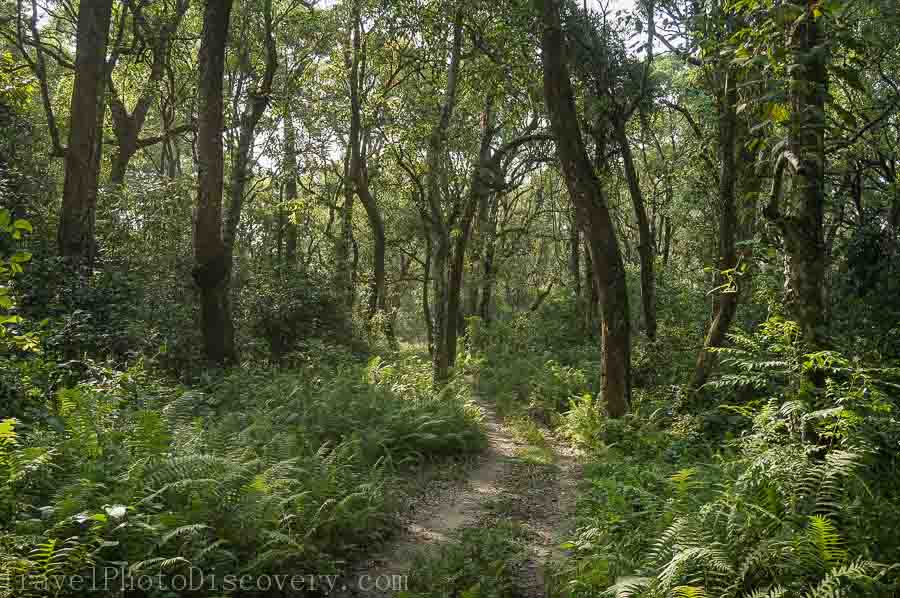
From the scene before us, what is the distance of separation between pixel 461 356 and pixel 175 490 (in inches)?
643

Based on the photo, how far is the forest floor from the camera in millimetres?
5801

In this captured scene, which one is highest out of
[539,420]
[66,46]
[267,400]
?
[66,46]

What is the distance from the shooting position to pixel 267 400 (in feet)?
30.7

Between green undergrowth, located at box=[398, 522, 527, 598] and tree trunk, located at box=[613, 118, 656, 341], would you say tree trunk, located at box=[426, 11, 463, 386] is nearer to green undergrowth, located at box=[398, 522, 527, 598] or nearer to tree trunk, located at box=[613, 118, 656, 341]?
tree trunk, located at box=[613, 118, 656, 341]

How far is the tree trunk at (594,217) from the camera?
1075 centimetres

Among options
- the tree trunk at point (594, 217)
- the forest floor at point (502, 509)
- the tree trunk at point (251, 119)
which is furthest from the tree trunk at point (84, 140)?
the tree trunk at point (594, 217)

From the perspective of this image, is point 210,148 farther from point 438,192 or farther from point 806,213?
point 806,213

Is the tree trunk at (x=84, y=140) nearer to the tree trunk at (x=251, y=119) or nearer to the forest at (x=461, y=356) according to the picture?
the forest at (x=461, y=356)

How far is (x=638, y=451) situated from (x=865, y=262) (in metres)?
4.19

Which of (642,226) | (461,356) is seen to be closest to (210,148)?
(642,226)

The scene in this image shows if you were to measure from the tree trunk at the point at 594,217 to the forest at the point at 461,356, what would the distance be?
5 centimetres

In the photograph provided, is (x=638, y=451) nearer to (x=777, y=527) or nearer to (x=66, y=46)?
(x=777, y=527)

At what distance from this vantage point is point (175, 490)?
16.1 ft

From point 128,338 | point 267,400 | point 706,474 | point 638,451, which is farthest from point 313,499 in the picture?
point 128,338
